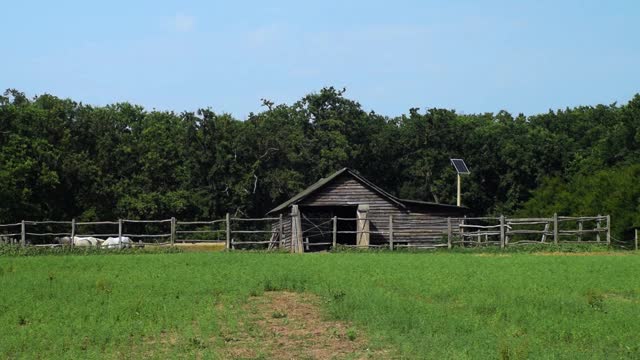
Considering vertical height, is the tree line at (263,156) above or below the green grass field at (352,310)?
above

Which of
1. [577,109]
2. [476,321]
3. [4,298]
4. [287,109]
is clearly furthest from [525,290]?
[577,109]

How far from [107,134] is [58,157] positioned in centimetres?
769

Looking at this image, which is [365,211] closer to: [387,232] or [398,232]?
[398,232]

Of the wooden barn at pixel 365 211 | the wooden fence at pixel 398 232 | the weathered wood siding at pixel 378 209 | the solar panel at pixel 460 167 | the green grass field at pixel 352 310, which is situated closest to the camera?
the green grass field at pixel 352 310

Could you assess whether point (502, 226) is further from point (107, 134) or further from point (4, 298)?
point (107, 134)

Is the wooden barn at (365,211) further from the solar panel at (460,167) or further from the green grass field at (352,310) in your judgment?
the green grass field at (352,310)

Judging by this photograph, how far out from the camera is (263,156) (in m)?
73.2

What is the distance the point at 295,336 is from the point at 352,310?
6.18 feet

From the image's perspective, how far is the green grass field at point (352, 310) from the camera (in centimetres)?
1077

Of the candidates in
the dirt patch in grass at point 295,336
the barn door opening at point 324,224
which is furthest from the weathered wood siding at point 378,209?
the dirt patch in grass at point 295,336

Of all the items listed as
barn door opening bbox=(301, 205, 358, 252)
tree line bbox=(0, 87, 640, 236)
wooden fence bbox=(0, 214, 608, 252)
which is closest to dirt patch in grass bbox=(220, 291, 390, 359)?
wooden fence bbox=(0, 214, 608, 252)

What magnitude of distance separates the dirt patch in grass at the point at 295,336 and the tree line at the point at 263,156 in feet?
141

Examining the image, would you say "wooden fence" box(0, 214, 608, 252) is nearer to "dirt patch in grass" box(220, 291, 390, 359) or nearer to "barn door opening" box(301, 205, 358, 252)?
"barn door opening" box(301, 205, 358, 252)

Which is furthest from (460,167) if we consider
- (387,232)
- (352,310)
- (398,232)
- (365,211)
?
(352,310)
